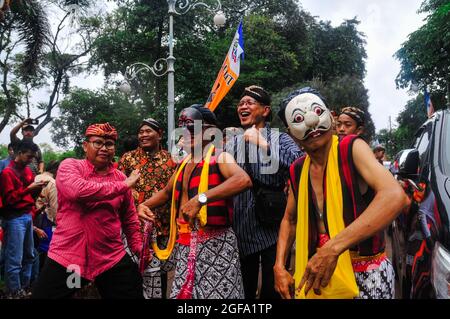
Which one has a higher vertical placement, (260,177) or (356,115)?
(356,115)

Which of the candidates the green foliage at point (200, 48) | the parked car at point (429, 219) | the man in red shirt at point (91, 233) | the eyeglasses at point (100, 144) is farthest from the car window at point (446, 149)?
the green foliage at point (200, 48)

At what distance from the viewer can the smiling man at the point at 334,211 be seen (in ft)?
5.78

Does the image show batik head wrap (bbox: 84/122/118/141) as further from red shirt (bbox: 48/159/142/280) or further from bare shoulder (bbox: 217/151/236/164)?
bare shoulder (bbox: 217/151/236/164)

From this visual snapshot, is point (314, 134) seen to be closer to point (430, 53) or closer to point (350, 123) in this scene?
point (350, 123)

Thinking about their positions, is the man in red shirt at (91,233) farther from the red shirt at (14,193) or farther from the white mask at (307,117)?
the red shirt at (14,193)

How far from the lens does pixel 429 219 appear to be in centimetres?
286

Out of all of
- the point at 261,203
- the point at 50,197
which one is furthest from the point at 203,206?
the point at 50,197

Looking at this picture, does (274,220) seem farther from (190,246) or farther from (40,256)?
(40,256)

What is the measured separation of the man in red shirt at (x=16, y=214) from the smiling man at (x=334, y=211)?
3893 millimetres

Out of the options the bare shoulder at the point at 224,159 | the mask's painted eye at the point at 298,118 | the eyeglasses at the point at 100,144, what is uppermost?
the eyeglasses at the point at 100,144

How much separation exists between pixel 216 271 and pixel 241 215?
62 cm

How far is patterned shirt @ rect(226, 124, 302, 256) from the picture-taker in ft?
10.5
